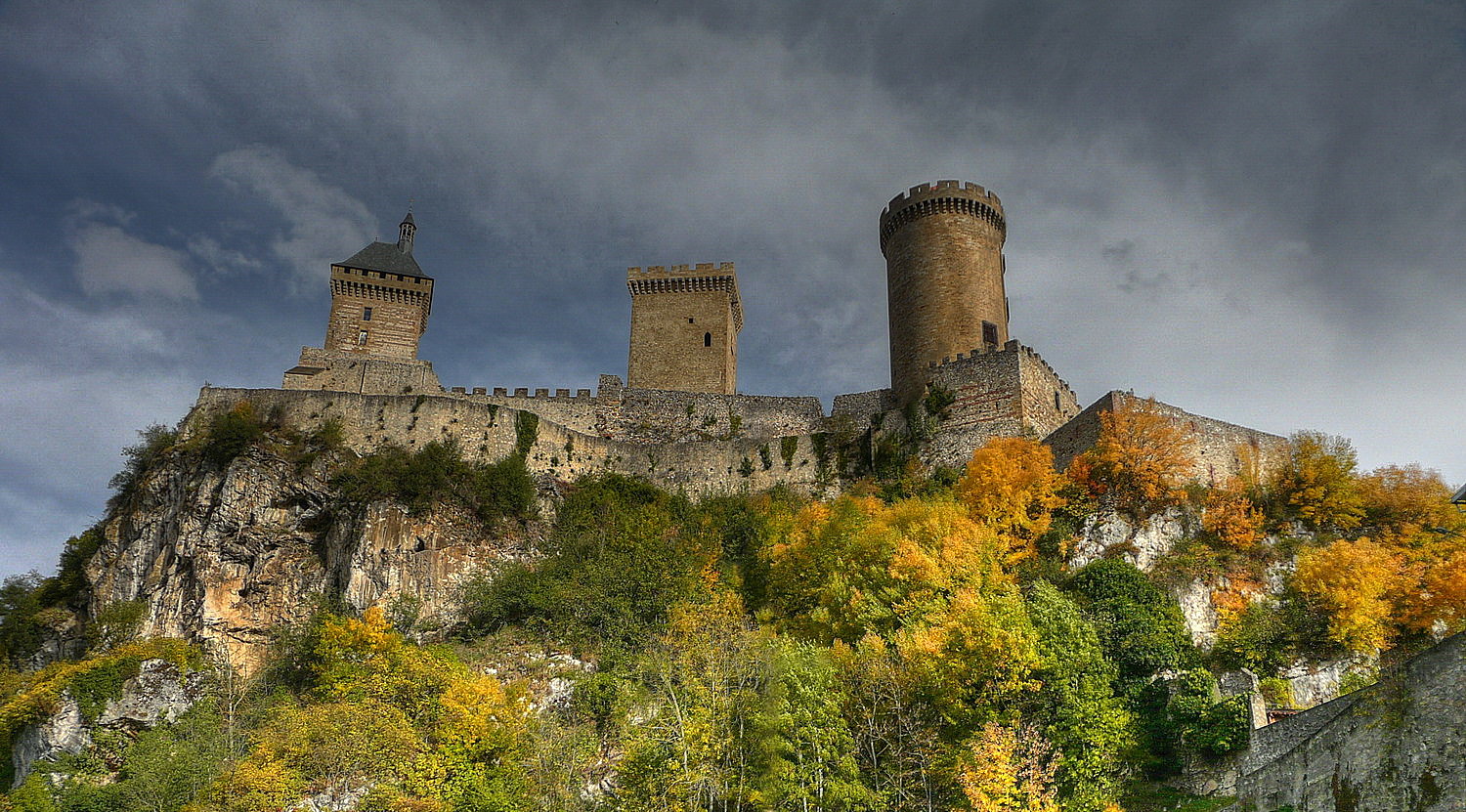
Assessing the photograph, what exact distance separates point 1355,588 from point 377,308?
133 feet

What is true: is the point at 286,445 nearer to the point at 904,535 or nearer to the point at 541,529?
the point at 541,529

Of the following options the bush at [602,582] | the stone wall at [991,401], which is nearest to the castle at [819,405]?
the stone wall at [991,401]

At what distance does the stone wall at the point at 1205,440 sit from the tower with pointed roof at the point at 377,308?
30.6 metres

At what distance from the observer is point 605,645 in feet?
90.6

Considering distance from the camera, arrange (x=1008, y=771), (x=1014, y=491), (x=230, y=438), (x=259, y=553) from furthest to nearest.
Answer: (x=230, y=438), (x=259, y=553), (x=1014, y=491), (x=1008, y=771)

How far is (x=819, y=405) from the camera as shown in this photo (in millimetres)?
40812

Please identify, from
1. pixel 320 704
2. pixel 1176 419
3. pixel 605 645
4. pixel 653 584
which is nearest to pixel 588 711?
pixel 605 645

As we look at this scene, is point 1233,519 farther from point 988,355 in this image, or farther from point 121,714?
point 121,714

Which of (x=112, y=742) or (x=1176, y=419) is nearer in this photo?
(x=112, y=742)

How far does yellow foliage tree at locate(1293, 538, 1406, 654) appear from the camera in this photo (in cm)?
2262

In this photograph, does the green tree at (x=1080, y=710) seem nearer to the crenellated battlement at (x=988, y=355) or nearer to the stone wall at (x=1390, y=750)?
the stone wall at (x=1390, y=750)

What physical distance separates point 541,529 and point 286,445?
9.19 meters

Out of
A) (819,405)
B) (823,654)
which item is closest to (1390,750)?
(823,654)

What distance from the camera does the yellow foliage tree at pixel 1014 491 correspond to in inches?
1096
